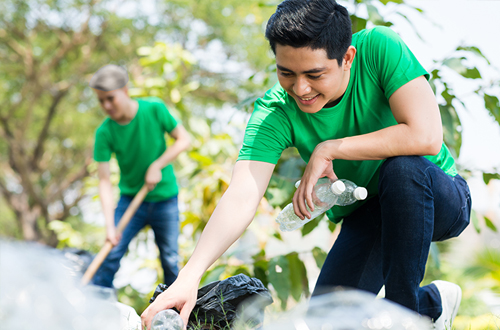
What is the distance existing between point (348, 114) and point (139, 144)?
1.92 meters

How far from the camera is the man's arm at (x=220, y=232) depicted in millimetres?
1235

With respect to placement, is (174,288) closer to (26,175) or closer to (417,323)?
(417,323)

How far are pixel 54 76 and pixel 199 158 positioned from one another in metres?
7.41

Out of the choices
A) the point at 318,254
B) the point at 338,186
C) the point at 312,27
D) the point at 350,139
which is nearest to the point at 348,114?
the point at 350,139

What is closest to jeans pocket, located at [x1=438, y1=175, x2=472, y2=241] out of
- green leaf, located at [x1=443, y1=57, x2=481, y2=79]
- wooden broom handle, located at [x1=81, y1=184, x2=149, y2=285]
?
green leaf, located at [x1=443, y1=57, x2=481, y2=79]

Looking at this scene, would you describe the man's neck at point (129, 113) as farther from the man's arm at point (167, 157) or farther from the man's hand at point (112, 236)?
the man's hand at point (112, 236)

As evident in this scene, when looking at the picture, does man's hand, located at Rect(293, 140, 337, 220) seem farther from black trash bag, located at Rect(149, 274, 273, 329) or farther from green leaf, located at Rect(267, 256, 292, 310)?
green leaf, located at Rect(267, 256, 292, 310)

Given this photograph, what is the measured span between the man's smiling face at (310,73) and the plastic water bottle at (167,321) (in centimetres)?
72

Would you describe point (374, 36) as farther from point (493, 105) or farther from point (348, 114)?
point (493, 105)

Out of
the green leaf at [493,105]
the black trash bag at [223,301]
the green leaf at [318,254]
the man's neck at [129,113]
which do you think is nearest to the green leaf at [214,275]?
the green leaf at [318,254]

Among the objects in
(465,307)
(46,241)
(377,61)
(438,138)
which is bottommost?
(465,307)

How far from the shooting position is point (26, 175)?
30.2 feet

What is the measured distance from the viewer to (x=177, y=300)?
123 cm

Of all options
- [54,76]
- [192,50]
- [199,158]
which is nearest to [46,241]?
[54,76]
